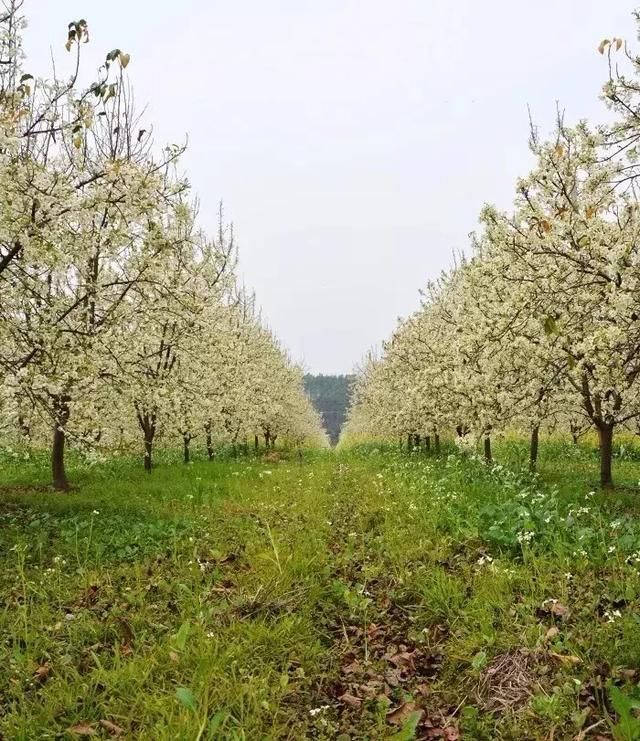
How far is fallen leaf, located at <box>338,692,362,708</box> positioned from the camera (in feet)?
14.1

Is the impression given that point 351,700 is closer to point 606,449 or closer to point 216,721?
point 216,721

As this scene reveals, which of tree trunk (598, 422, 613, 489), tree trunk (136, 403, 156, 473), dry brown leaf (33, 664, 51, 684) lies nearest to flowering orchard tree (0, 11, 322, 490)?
tree trunk (136, 403, 156, 473)

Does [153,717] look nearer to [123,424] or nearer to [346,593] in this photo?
[346,593]

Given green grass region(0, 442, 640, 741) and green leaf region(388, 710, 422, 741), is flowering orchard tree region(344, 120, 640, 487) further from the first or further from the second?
green leaf region(388, 710, 422, 741)

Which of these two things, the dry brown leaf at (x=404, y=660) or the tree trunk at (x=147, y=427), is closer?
the dry brown leaf at (x=404, y=660)

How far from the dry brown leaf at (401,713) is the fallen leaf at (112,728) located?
1828 millimetres

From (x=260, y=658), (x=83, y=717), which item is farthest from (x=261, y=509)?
(x=83, y=717)

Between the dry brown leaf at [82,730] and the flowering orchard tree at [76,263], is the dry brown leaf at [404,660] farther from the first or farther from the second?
the flowering orchard tree at [76,263]

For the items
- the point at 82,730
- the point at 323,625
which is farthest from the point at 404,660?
the point at 82,730

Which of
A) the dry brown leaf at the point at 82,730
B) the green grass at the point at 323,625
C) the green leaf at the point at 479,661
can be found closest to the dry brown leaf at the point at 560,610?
the green grass at the point at 323,625

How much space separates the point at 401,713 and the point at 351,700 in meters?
0.39

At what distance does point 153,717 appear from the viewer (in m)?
3.96

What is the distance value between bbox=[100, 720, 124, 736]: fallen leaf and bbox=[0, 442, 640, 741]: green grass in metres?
0.02

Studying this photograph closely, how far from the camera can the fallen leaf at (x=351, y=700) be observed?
14.1ft
